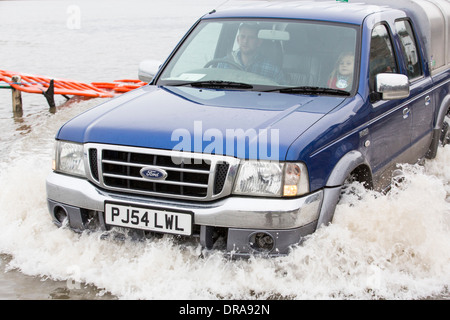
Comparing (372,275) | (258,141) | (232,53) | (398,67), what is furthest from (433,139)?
(258,141)

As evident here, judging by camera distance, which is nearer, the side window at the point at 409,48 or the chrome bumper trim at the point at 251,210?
the chrome bumper trim at the point at 251,210

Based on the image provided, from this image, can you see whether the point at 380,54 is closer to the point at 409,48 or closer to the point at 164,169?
the point at 409,48

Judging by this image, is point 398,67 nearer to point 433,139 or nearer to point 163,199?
point 433,139

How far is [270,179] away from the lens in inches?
161

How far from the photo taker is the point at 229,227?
4.11 m

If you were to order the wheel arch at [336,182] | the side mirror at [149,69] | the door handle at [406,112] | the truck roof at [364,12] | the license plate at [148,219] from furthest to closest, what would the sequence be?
the side mirror at [149,69], the door handle at [406,112], the truck roof at [364,12], the wheel arch at [336,182], the license plate at [148,219]

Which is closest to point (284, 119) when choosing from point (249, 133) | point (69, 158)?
point (249, 133)

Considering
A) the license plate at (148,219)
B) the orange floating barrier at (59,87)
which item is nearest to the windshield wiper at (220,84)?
the license plate at (148,219)

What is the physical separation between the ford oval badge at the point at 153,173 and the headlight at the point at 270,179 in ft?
1.50

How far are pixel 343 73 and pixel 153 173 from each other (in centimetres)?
176

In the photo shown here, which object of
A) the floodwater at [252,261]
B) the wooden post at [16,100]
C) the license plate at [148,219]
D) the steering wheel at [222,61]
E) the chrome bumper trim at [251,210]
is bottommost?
the wooden post at [16,100]

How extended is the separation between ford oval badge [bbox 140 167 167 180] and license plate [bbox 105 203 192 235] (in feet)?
0.65

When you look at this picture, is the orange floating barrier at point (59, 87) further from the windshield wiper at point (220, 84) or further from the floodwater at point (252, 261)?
the windshield wiper at point (220, 84)

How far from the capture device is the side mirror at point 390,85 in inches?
197
